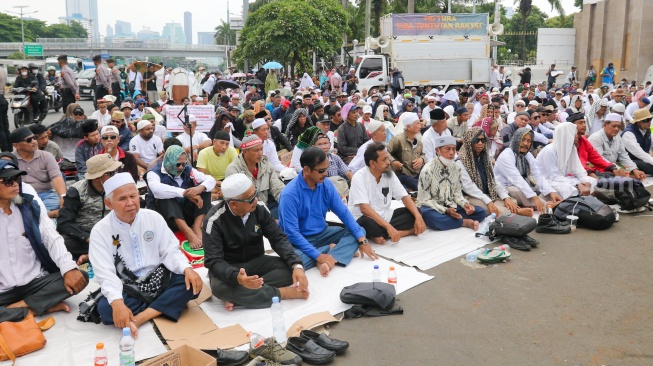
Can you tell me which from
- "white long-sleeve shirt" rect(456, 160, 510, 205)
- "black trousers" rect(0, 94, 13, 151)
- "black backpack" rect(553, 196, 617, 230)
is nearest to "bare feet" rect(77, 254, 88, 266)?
"white long-sleeve shirt" rect(456, 160, 510, 205)

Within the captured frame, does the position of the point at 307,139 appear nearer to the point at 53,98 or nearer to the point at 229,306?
the point at 229,306

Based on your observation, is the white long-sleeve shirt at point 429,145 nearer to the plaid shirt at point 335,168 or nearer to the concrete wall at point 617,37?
the plaid shirt at point 335,168

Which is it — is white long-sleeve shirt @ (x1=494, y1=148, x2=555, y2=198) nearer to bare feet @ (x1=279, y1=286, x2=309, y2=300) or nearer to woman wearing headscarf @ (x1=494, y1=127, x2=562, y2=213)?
woman wearing headscarf @ (x1=494, y1=127, x2=562, y2=213)

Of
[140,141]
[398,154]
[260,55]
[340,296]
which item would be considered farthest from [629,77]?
[340,296]

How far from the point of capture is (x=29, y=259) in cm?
439

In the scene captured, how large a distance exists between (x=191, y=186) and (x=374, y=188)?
6.37 ft

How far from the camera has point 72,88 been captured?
13898 millimetres

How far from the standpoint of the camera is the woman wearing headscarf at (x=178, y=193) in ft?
19.0

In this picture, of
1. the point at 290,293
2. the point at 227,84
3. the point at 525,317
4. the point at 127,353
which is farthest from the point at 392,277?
the point at 227,84

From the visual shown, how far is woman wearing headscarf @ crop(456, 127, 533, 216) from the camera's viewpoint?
22.6ft

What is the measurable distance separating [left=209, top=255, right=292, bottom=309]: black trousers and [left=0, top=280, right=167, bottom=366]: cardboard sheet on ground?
60cm

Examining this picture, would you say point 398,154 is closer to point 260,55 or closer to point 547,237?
point 547,237

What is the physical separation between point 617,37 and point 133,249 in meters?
29.7

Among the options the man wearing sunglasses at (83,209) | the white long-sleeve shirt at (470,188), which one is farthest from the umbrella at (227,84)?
the man wearing sunglasses at (83,209)
